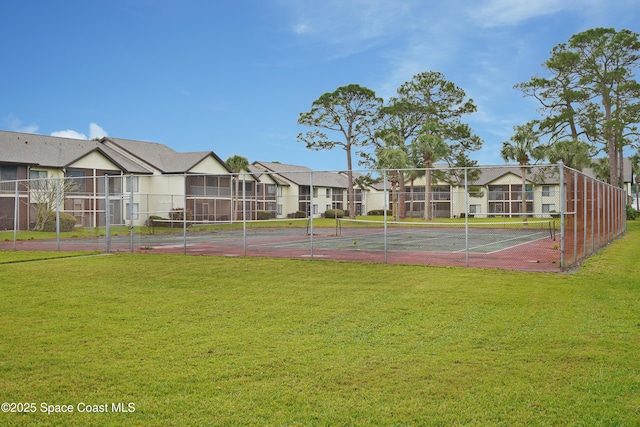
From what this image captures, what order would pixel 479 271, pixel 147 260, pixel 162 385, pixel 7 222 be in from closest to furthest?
pixel 162 385, pixel 479 271, pixel 147 260, pixel 7 222

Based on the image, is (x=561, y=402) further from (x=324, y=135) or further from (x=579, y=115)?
(x=324, y=135)

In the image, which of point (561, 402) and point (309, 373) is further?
point (309, 373)

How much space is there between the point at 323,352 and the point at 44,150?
140 ft

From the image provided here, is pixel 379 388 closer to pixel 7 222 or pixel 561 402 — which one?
pixel 561 402

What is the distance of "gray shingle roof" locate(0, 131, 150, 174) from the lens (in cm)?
4100

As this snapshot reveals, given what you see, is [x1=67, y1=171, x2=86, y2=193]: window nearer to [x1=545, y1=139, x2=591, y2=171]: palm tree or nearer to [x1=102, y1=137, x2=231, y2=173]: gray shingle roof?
[x1=102, y1=137, x2=231, y2=173]: gray shingle roof

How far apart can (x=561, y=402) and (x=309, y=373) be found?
2428 millimetres

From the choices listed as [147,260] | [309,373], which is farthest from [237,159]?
[309,373]

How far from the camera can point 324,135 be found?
218ft

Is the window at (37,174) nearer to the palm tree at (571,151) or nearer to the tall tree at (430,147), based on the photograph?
the tall tree at (430,147)

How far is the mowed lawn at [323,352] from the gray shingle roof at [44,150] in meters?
31.7

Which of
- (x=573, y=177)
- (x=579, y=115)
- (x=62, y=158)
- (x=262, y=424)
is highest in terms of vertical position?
(x=579, y=115)

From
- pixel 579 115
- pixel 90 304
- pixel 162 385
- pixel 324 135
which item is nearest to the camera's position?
pixel 162 385

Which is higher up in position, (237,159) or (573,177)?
(237,159)
